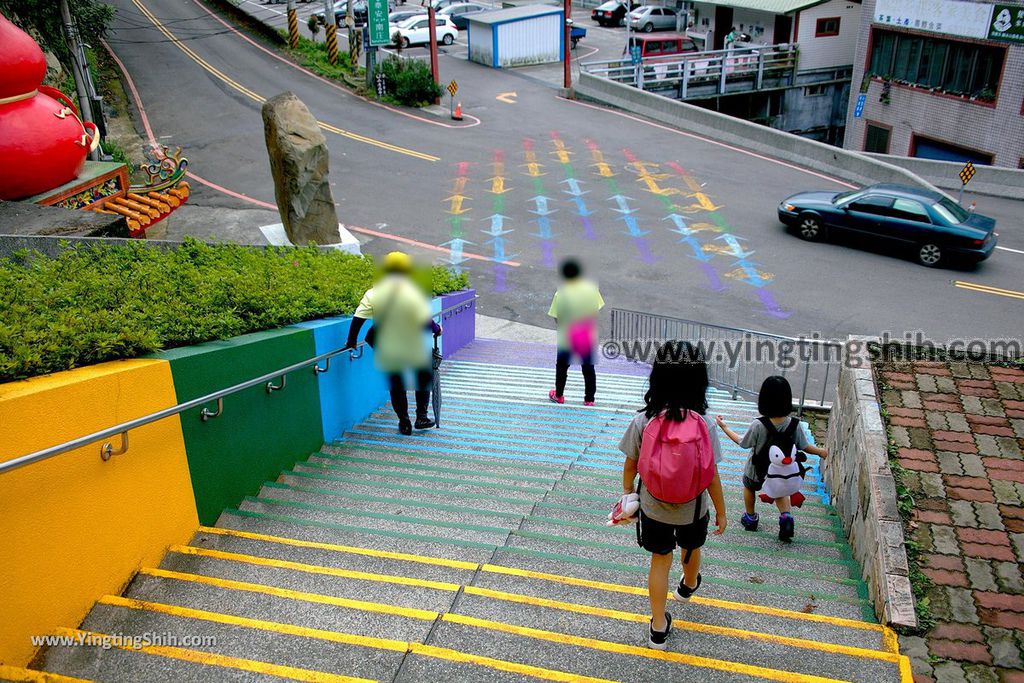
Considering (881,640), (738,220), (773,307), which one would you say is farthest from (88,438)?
(738,220)

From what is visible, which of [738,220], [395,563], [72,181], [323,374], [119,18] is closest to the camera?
[395,563]

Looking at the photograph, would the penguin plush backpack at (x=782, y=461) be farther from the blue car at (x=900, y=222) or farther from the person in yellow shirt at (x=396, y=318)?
the blue car at (x=900, y=222)

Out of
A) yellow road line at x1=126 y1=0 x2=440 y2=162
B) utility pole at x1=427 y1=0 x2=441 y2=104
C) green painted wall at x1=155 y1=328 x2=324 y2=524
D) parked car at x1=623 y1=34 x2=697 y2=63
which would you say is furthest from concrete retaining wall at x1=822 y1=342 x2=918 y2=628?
parked car at x1=623 y1=34 x2=697 y2=63

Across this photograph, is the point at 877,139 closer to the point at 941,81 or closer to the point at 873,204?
the point at 941,81

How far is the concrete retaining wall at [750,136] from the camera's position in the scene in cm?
2380

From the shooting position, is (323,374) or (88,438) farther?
(323,374)

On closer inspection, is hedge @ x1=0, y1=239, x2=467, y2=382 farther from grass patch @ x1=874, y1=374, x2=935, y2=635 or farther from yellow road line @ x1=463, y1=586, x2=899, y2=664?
grass patch @ x1=874, y1=374, x2=935, y2=635

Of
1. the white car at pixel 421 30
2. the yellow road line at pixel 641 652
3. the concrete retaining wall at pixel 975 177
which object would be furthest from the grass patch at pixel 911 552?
the white car at pixel 421 30

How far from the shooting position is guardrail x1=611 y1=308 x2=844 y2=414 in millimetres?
10734

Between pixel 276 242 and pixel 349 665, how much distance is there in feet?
36.3

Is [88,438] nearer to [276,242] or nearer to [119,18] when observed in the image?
[276,242]

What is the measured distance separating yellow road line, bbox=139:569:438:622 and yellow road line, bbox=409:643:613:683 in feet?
1.19

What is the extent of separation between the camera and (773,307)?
15.8 metres

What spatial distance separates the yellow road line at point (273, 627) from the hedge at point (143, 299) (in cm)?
148
